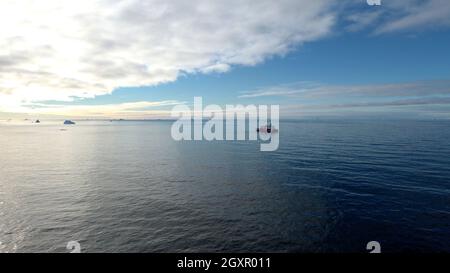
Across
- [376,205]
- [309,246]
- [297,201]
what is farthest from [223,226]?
[376,205]

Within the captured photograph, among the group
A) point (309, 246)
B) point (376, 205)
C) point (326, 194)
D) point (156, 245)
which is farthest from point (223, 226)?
point (376, 205)

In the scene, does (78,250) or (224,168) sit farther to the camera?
(224,168)

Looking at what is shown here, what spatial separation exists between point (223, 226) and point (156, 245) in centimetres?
858

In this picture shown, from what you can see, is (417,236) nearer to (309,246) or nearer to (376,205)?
(376,205)

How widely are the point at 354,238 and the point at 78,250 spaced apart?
30.3 m

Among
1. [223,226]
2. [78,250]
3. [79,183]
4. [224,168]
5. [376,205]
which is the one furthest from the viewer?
[224,168]

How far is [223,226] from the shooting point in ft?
110
